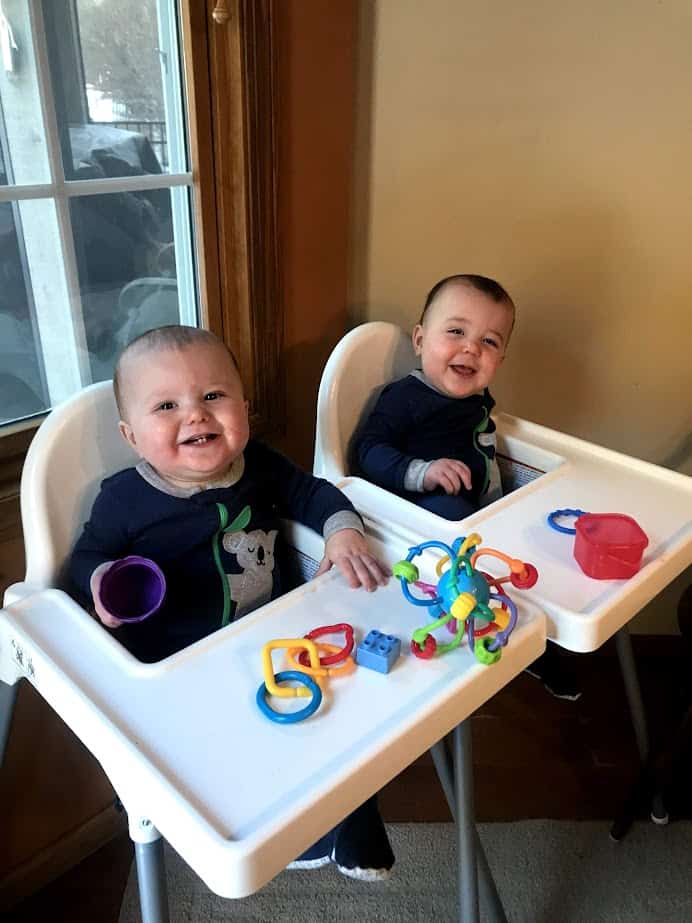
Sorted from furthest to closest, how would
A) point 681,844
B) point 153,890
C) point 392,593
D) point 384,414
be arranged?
point 681,844 < point 384,414 < point 392,593 < point 153,890

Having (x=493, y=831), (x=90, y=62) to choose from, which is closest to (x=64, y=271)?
(x=90, y=62)

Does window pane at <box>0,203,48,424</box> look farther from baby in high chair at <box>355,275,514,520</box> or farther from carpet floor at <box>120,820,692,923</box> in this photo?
carpet floor at <box>120,820,692,923</box>

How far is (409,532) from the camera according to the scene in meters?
0.92

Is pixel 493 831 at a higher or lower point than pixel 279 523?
lower

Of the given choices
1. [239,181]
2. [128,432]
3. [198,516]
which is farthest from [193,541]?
[239,181]

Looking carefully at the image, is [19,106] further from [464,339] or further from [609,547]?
[609,547]

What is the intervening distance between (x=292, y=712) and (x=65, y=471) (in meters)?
0.40

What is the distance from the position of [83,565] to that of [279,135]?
29.6 inches

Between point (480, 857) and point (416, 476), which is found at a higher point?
point (416, 476)

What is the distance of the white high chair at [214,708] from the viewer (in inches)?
22.6

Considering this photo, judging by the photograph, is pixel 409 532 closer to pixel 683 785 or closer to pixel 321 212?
pixel 321 212

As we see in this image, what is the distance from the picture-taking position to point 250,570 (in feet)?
3.14

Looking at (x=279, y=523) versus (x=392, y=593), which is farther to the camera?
(x=279, y=523)

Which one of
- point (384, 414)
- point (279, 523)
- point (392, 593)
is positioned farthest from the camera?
point (384, 414)
